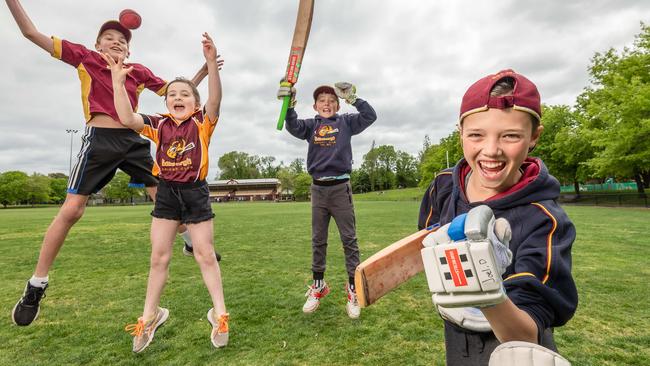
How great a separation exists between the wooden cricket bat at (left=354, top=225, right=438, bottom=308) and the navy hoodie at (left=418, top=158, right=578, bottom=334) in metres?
0.38

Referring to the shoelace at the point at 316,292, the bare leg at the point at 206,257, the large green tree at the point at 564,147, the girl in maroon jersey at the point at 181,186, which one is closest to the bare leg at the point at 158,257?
the girl in maroon jersey at the point at 181,186

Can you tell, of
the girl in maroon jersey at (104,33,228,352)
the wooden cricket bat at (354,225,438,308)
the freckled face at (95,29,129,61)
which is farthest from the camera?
the freckled face at (95,29,129,61)

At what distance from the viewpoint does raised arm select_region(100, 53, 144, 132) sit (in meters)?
2.74

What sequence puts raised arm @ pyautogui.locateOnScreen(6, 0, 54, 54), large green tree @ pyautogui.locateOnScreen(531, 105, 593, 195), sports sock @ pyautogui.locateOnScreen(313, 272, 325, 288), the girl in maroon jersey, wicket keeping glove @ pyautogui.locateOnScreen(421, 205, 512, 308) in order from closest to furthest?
wicket keeping glove @ pyautogui.locateOnScreen(421, 205, 512, 308) < raised arm @ pyautogui.locateOnScreen(6, 0, 54, 54) < the girl in maroon jersey < sports sock @ pyautogui.locateOnScreen(313, 272, 325, 288) < large green tree @ pyautogui.locateOnScreen(531, 105, 593, 195)

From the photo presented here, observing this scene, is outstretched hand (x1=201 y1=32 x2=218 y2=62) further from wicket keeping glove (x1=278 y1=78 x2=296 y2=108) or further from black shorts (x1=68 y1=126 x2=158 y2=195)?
black shorts (x1=68 y1=126 x2=158 y2=195)

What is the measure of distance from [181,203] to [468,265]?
2.79 m

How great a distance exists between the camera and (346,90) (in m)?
4.08

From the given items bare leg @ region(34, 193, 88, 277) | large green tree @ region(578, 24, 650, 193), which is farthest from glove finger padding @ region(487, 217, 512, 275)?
large green tree @ region(578, 24, 650, 193)

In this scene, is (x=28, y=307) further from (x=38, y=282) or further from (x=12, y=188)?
(x=12, y=188)

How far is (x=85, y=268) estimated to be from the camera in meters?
6.42

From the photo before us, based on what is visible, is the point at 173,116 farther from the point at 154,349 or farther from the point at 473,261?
the point at 473,261

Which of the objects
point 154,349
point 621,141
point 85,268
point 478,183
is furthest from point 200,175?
point 621,141

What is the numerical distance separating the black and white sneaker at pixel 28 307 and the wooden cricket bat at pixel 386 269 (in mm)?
3386

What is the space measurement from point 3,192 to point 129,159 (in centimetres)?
10762
